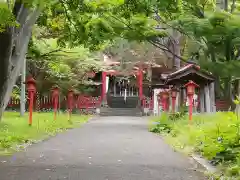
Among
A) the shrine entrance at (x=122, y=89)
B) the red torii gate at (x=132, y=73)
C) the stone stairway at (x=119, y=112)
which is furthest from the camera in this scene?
the shrine entrance at (x=122, y=89)

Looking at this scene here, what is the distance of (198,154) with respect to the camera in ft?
32.6

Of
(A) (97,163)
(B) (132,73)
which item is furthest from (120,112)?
(A) (97,163)

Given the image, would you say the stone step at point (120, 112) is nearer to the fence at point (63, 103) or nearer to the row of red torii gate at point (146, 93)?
the row of red torii gate at point (146, 93)

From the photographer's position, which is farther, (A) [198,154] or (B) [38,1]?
(A) [198,154]

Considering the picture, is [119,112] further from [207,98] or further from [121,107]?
[207,98]

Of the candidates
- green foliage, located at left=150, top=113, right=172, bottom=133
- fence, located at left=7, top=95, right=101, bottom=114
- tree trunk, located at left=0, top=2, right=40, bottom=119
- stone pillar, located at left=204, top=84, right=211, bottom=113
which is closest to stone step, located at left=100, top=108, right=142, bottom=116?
fence, located at left=7, top=95, right=101, bottom=114

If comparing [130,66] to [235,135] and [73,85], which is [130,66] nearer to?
[73,85]

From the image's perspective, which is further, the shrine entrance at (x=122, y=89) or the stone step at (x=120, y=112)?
the shrine entrance at (x=122, y=89)

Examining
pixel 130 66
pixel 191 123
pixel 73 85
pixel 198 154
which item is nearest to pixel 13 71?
pixel 198 154

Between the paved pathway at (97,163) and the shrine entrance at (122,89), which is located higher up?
the shrine entrance at (122,89)

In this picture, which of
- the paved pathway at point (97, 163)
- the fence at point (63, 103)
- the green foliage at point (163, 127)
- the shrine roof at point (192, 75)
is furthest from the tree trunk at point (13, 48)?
the fence at point (63, 103)

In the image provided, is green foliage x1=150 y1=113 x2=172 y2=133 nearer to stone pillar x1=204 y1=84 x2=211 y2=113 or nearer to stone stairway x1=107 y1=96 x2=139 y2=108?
stone pillar x1=204 y1=84 x2=211 y2=113

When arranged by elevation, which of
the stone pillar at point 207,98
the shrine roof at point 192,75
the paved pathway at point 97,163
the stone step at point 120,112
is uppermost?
the shrine roof at point 192,75

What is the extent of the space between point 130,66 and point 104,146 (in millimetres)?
28239
